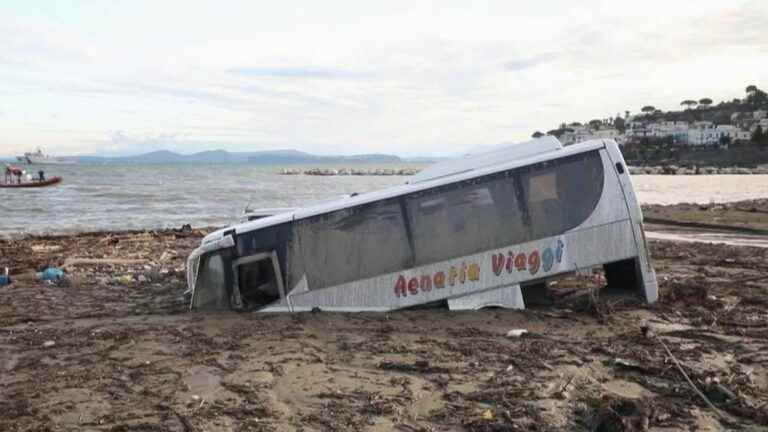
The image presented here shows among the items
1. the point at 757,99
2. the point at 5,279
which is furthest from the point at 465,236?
the point at 757,99

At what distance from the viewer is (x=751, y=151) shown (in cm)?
9506

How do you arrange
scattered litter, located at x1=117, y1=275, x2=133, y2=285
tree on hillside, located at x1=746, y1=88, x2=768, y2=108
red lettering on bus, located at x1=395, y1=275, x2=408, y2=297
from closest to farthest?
red lettering on bus, located at x1=395, y1=275, x2=408, y2=297 < scattered litter, located at x1=117, y1=275, x2=133, y2=285 < tree on hillside, located at x1=746, y1=88, x2=768, y2=108

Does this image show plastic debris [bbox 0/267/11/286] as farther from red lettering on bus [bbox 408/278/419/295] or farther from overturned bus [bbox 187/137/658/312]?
red lettering on bus [bbox 408/278/419/295]

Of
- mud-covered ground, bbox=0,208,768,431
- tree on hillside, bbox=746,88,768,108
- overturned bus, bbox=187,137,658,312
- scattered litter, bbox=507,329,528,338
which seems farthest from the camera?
tree on hillside, bbox=746,88,768,108

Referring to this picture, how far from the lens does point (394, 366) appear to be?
266 inches

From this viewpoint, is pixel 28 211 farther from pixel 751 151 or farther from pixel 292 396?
pixel 751 151

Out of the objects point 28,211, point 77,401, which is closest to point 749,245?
point 77,401

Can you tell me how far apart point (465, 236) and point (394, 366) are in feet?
8.78

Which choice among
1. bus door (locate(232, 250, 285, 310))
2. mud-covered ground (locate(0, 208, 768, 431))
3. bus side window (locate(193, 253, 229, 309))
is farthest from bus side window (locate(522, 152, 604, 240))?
bus side window (locate(193, 253, 229, 309))

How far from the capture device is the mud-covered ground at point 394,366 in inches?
210

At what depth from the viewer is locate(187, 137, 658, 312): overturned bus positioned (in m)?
8.85

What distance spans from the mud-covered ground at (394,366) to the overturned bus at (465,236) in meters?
0.43

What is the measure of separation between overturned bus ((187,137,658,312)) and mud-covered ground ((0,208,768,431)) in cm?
43

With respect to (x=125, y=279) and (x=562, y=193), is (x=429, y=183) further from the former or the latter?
(x=125, y=279)
